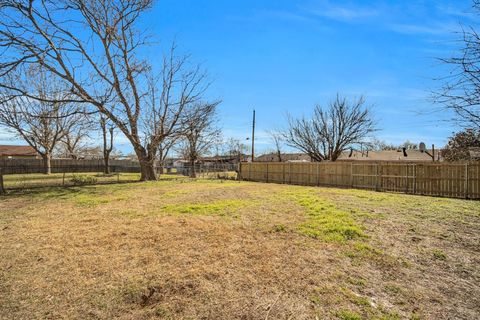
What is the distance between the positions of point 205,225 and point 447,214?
6223 millimetres

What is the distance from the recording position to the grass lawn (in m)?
3.00

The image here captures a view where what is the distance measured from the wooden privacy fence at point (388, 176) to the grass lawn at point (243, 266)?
6.74m

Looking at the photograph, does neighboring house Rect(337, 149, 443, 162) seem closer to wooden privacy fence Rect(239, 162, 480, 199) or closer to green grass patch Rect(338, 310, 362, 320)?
wooden privacy fence Rect(239, 162, 480, 199)

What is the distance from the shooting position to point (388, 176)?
15.6 m

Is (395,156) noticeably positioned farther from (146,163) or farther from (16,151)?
(16,151)

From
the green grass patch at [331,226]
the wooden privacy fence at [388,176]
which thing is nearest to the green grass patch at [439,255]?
the green grass patch at [331,226]

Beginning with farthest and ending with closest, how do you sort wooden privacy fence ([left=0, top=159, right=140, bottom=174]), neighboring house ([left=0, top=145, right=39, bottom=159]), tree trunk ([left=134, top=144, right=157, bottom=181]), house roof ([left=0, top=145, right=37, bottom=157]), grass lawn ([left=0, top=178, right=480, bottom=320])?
house roof ([left=0, top=145, right=37, bottom=157]) → neighboring house ([left=0, top=145, right=39, bottom=159]) → wooden privacy fence ([left=0, top=159, right=140, bottom=174]) → tree trunk ([left=134, top=144, right=157, bottom=181]) → grass lawn ([left=0, top=178, right=480, bottom=320])

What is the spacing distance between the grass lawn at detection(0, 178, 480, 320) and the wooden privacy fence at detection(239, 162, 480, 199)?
22.1 feet

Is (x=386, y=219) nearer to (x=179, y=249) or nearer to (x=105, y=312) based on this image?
(x=179, y=249)

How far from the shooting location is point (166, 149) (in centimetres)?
2317

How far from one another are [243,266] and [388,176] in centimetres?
1406

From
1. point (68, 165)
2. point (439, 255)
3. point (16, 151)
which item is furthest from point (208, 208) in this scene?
point (16, 151)

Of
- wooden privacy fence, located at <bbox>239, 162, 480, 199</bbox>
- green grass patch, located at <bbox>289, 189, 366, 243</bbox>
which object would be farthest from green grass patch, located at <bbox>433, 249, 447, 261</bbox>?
wooden privacy fence, located at <bbox>239, 162, 480, 199</bbox>

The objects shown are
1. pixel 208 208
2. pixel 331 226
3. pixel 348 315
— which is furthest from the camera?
pixel 208 208
